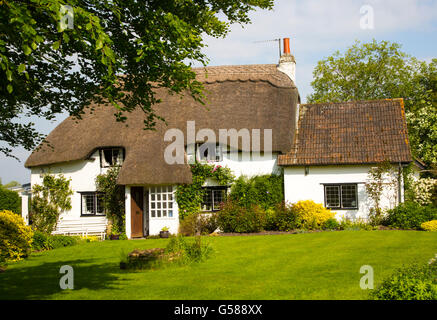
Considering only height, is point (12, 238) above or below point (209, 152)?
below

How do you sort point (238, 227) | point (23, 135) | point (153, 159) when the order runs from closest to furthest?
1. point (23, 135)
2. point (238, 227)
3. point (153, 159)

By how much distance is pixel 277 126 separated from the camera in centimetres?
2212

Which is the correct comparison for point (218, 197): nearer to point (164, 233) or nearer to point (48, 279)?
point (164, 233)

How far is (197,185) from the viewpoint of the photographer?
2170 centimetres

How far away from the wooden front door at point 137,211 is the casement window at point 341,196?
8.82m

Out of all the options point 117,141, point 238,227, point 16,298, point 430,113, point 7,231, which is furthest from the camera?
point 430,113

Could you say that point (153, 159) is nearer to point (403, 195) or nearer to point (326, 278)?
point (403, 195)

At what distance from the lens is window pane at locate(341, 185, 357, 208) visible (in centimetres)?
2086

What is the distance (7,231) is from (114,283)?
6.89 m

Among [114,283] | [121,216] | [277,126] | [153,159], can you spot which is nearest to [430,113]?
[277,126]

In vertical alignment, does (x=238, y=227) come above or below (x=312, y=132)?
below

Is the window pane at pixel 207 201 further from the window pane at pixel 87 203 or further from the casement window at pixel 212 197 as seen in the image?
the window pane at pixel 87 203

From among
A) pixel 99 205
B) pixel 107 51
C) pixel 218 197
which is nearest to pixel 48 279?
pixel 107 51

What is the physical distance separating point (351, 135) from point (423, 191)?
173 inches
